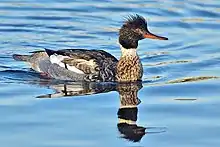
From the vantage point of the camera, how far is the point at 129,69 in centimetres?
1582

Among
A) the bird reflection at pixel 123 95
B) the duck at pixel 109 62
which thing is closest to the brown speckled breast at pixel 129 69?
the duck at pixel 109 62

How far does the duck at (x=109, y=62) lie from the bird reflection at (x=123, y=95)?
0.80ft

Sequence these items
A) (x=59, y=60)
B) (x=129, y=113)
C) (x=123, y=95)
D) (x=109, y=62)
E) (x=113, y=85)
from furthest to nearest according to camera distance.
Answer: (x=59, y=60), (x=109, y=62), (x=113, y=85), (x=123, y=95), (x=129, y=113)

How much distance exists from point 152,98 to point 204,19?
7201mm

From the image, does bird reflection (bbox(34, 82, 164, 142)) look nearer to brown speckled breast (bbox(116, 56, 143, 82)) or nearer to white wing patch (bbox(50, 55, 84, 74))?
brown speckled breast (bbox(116, 56, 143, 82))

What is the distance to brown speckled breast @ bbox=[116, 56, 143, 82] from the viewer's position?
1577cm

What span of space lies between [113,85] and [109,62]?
1.84ft

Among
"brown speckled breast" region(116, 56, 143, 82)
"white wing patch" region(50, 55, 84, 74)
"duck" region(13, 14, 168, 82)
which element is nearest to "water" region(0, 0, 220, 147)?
"brown speckled breast" region(116, 56, 143, 82)

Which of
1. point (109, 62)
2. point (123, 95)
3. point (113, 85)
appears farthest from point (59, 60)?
point (123, 95)

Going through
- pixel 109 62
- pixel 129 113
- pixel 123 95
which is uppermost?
pixel 109 62

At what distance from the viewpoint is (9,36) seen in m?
18.9

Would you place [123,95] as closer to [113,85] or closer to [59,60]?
[113,85]

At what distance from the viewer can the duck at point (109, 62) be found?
15625 mm

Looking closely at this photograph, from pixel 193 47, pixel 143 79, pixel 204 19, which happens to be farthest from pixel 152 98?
pixel 204 19
